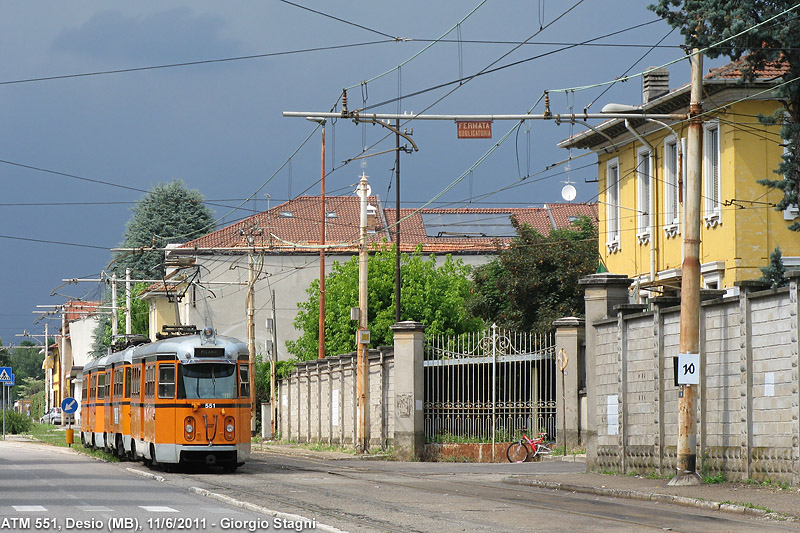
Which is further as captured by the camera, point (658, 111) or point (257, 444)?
point (257, 444)

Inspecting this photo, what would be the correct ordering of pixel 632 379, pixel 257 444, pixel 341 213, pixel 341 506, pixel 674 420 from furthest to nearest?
pixel 341 213
pixel 257 444
pixel 632 379
pixel 674 420
pixel 341 506

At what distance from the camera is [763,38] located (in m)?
27.3

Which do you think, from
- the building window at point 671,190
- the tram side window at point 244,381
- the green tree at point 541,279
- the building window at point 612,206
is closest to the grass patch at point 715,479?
the tram side window at point 244,381

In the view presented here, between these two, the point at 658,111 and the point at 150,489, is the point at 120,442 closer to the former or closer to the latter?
the point at 150,489

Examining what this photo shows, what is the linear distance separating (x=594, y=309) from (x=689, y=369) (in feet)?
18.5

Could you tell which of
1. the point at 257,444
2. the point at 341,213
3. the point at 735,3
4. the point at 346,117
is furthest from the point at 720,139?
the point at 341,213

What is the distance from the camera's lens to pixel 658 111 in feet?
118

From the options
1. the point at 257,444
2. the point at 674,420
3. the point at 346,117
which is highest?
the point at 346,117

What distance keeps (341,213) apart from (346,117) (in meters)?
51.5

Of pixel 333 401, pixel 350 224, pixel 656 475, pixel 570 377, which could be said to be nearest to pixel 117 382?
pixel 333 401

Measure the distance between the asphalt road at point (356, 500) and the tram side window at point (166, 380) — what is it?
1682 millimetres

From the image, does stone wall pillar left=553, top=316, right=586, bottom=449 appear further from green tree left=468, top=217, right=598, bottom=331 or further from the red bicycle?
green tree left=468, top=217, right=598, bottom=331

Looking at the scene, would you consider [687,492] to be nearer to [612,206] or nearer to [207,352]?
[207,352]

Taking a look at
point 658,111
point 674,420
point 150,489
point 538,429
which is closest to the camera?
point 150,489
